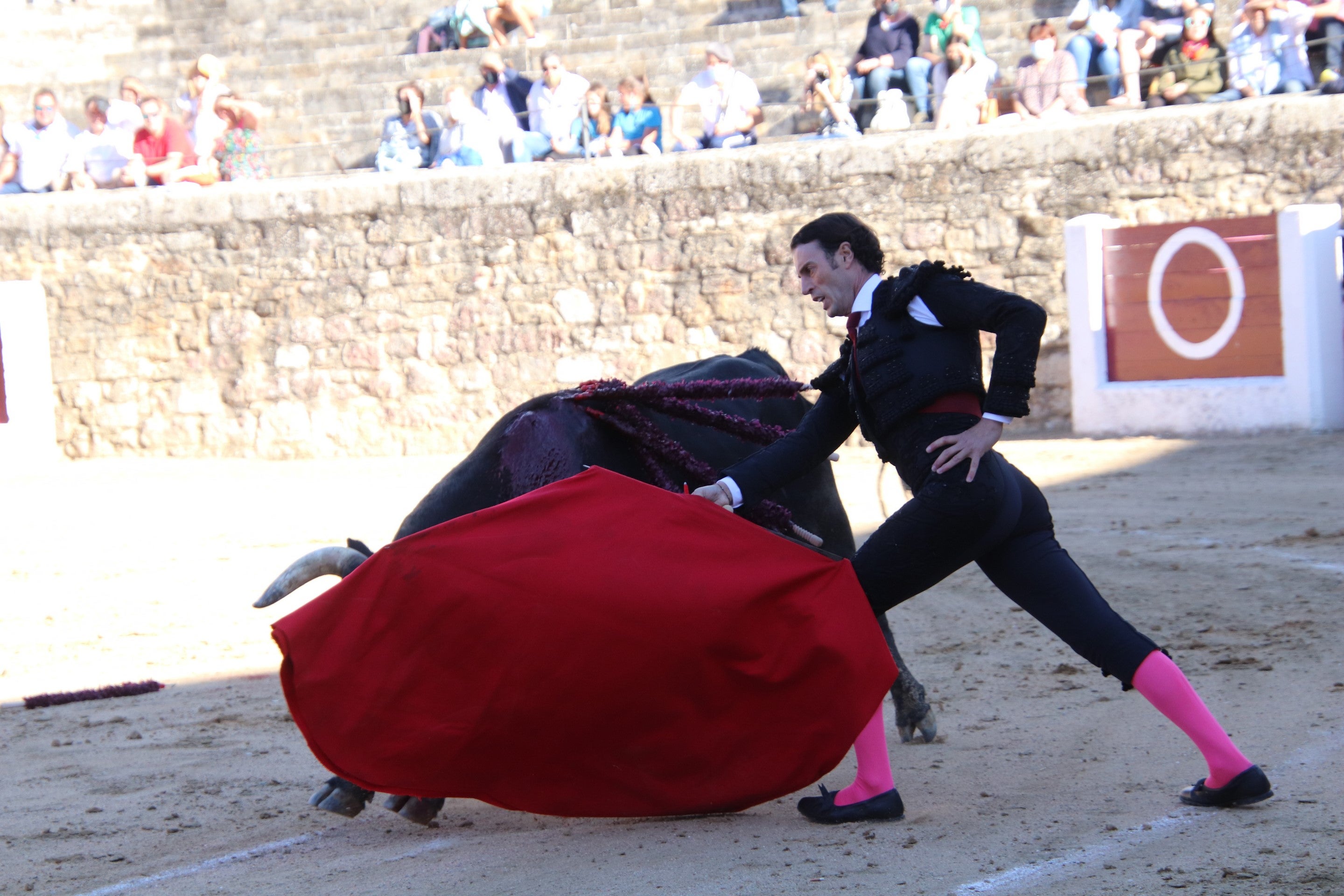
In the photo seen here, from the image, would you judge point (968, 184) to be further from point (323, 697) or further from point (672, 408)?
point (323, 697)

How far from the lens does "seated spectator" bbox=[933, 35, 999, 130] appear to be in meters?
Result: 8.85

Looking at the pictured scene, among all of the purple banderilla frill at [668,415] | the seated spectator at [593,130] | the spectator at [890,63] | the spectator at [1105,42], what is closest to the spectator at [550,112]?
the seated spectator at [593,130]

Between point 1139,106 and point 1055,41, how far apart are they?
850 mm

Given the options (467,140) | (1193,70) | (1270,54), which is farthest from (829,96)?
(1270,54)

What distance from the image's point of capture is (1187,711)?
2.29 metres

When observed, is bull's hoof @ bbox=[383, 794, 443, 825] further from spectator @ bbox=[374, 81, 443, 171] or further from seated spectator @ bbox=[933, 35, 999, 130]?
spectator @ bbox=[374, 81, 443, 171]

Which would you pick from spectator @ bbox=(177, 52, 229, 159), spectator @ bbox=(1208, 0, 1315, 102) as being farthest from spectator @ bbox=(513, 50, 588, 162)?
spectator @ bbox=(1208, 0, 1315, 102)

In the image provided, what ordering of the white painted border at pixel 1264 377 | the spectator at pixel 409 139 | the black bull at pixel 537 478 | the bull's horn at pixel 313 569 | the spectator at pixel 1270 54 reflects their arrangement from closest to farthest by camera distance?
the bull's horn at pixel 313 569 → the black bull at pixel 537 478 → the white painted border at pixel 1264 377 → the spectator at pixel 1270 54 → the spectator at pixel 409 139

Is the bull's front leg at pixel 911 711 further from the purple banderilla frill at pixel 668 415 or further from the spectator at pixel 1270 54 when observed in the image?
the spectator at pixel 1270 54

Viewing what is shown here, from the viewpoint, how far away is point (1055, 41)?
9.15 meters

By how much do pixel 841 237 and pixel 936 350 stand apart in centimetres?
27

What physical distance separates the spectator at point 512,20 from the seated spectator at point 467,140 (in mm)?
2253

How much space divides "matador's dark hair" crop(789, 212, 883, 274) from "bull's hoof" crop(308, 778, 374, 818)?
51.3 inches

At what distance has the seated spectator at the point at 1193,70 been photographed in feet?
27.6
